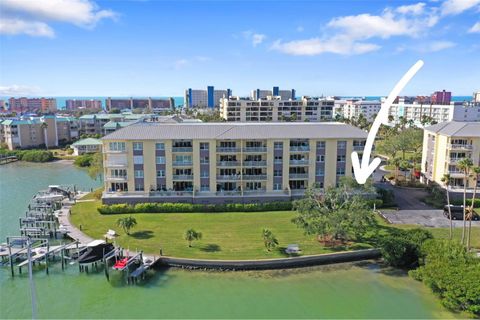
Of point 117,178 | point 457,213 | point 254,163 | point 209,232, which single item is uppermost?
point 254,163

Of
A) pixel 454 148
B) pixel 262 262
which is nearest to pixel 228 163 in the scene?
pixel 262 262

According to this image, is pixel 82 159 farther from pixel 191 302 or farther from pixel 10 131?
pixel 191 302

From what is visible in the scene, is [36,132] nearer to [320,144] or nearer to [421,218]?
[320,144]

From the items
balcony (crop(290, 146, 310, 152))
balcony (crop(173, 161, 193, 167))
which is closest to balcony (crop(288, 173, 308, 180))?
balcony (crop(290, 146, 310, 152))

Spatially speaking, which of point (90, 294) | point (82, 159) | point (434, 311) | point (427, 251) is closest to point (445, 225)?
point (427, 251)

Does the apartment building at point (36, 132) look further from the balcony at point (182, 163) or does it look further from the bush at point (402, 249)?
the bush at point (402, 249)

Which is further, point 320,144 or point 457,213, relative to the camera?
point 320,144
